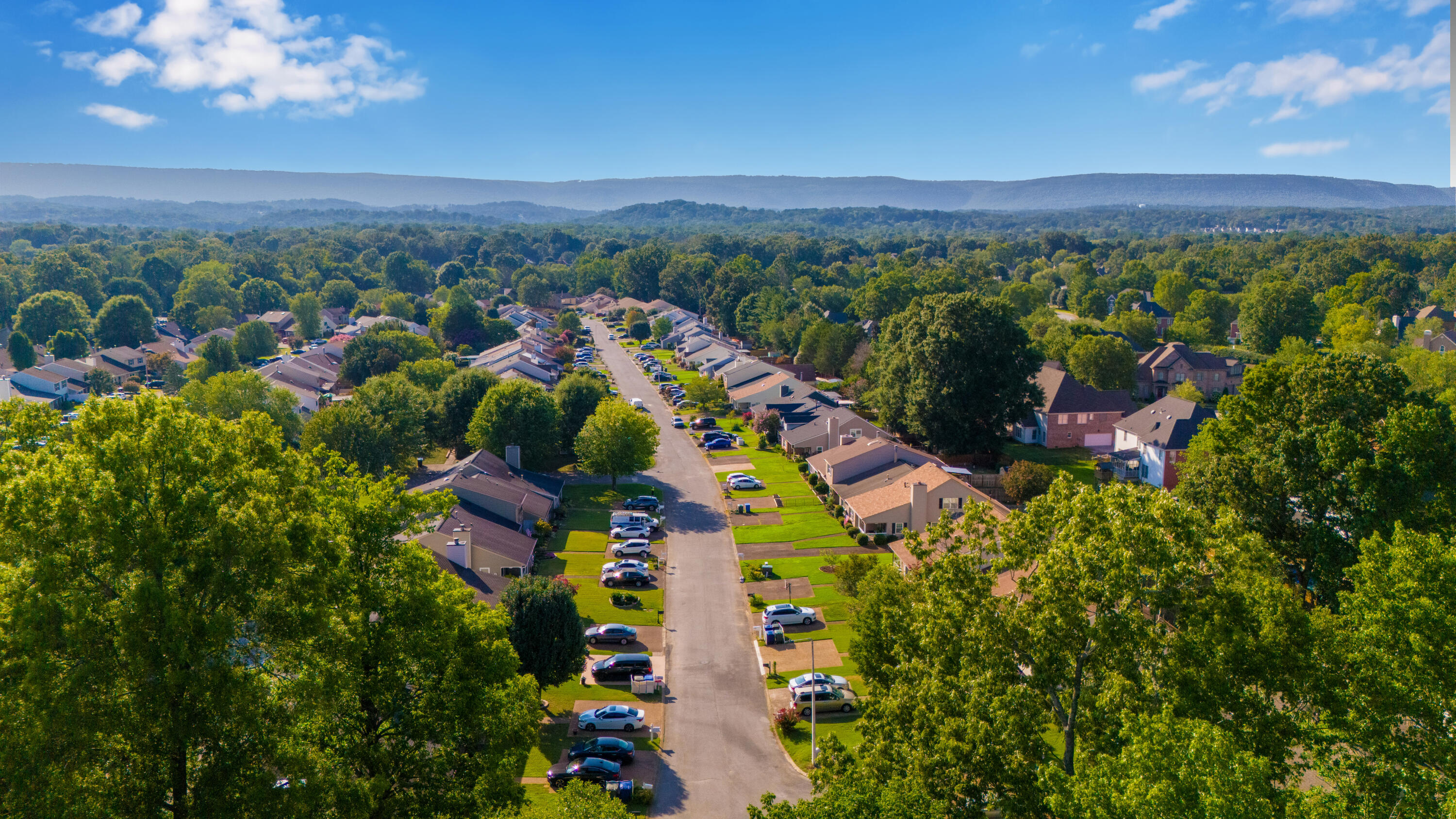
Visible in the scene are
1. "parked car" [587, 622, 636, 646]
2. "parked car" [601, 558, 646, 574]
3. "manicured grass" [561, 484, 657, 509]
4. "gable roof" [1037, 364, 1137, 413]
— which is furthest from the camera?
"gable roof" [1037, 364, 1137, 413]

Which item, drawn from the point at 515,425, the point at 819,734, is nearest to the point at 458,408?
the point at 515,425

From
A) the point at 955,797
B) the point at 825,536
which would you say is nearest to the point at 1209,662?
the point at 955,797

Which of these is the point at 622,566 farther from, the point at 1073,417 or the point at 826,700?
the point at 1073,417

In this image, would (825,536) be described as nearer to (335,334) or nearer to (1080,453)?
(1080,453)

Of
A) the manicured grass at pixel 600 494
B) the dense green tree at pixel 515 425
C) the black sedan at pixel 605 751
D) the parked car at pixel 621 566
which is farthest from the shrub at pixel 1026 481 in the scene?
the black sedan at pixel 605 751

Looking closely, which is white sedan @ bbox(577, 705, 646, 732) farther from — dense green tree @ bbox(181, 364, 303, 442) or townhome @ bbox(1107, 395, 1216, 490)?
townhome @ bbox(1107, 395, 1216, 490)

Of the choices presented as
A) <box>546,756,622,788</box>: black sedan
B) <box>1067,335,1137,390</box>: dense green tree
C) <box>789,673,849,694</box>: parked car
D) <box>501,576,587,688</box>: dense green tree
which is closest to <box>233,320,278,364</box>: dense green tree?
<box>501,576,587,688</box>: dense green tree

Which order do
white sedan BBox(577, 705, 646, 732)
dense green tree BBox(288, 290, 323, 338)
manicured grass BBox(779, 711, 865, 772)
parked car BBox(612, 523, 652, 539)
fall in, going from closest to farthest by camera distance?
manicured grass BBox(779, 711, 865, 772)
white sedan BBox(577, 705, 646, 732)
parked car BBox(612, 523, 652, 539)
dense green tree BBox(288, 290, 323, 338)

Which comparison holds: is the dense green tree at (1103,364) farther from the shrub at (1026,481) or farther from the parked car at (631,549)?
the parked car at (631,549)
